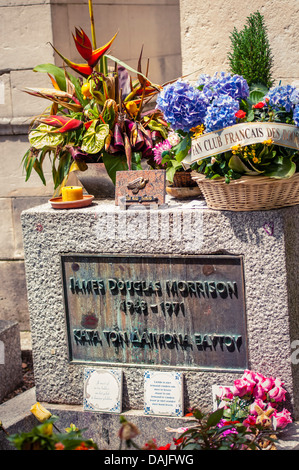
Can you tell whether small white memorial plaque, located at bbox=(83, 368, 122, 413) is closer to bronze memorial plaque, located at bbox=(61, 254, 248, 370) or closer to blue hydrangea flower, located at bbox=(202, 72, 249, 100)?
bronze memorial plaque, located at bbox=(61, 254, 248, 370)

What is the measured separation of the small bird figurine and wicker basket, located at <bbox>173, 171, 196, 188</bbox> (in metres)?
0.25

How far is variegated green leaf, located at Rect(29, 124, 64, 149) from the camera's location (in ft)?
10.3

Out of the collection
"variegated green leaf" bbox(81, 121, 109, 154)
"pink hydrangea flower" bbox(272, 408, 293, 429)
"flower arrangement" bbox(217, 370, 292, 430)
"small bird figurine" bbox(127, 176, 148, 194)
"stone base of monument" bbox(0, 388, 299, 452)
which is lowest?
"stone base of monument" bbox(0, 388, 299, 452)

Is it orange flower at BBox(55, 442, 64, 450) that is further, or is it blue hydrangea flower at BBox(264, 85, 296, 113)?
blue hydrangea flower at BBox(264, 85, 296, 113)

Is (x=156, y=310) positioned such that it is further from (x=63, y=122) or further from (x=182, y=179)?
(x=63, y=122)

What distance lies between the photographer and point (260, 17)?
12.1 feet

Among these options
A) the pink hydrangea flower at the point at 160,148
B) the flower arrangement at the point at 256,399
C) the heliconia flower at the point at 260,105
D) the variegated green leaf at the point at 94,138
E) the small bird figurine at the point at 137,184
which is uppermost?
the heliconia flower at the point at 260,105

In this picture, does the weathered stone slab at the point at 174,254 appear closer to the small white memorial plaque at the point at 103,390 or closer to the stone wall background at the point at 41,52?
the small white memorial plaque at the point at 103,390

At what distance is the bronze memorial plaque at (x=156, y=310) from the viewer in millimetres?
2754

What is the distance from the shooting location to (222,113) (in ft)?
8.18

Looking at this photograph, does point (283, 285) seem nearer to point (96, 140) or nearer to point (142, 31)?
point (96, 140)

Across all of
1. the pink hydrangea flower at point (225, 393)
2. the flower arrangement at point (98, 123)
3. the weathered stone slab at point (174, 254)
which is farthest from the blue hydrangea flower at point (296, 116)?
the pink hydrangea flower at point (225, 393)

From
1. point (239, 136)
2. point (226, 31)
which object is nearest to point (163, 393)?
point (239, 136)

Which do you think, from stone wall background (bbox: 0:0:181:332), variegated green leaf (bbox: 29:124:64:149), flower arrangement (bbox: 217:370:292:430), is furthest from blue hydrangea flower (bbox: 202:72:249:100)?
stone wall background (bbox: 0:0:181:332)
